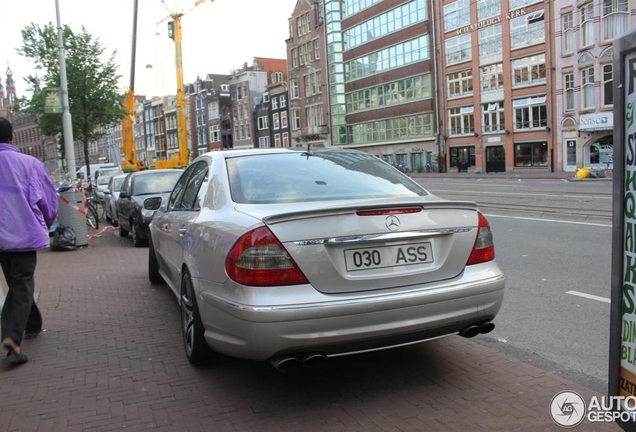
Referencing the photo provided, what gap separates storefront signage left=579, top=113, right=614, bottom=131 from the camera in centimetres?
3259

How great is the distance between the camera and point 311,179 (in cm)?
401

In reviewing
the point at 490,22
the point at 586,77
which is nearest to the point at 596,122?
the point at 586,77

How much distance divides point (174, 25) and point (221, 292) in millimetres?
30859

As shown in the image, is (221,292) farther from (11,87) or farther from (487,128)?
(11,87)

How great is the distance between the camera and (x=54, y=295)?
669 cm

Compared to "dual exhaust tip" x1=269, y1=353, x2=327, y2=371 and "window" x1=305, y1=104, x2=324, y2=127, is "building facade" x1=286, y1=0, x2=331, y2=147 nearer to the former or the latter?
"window" x1=305, y1=104, x2=324, y2=127

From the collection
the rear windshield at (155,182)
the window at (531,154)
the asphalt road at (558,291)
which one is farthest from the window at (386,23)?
the rear windshield at (155,182)

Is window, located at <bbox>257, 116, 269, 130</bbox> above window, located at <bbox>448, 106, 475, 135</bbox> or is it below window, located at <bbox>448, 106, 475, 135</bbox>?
above

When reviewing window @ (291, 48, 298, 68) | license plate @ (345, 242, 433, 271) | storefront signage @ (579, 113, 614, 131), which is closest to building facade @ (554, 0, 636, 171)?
storefront signage @ (579, 113, 614, 131)

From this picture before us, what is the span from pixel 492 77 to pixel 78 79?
29.8 meters

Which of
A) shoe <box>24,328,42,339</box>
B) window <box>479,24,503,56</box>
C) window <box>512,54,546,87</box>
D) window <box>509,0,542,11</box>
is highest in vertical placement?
window <box>509,0,542,11</box>

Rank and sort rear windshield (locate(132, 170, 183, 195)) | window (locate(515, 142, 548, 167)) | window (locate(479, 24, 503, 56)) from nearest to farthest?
rear windshield (locate(132, 170, 183, 195)) → window (locate(515, 142, 548, 167)) → window (locate(479, 24, 503, 56))

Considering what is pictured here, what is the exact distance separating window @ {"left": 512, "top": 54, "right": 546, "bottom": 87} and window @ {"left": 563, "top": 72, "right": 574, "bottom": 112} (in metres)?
1.91

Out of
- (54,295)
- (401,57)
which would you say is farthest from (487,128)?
(54,295)
